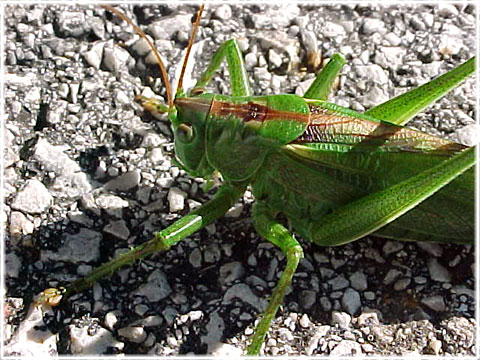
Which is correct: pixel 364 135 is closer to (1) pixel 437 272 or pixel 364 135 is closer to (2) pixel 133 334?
(1) pixel 437 272

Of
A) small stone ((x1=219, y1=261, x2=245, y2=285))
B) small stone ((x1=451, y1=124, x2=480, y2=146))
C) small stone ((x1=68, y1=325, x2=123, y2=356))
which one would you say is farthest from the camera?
small stone ((x1=451, y1=124, x2=480, y2=146))

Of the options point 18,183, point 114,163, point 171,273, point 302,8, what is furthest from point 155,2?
point 171,273

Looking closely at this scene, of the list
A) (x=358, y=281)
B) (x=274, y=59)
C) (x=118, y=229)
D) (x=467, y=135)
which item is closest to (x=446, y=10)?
(x=467, y=135)

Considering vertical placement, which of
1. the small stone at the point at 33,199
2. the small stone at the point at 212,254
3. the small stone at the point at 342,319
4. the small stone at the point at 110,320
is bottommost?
the small stone at the point at 110,320

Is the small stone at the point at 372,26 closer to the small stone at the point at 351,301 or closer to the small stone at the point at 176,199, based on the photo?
the small stone at the point at 176,199

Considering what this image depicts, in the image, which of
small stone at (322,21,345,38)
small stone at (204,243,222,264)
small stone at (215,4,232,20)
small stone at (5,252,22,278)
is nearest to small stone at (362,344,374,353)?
small stone at (204,243,222,264)

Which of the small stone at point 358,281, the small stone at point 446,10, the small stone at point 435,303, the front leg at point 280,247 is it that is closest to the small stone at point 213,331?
the front leg at point 280,247

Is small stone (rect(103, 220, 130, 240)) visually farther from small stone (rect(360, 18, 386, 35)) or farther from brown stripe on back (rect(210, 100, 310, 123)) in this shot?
small stone (rect(360, 18, 386, 35))
